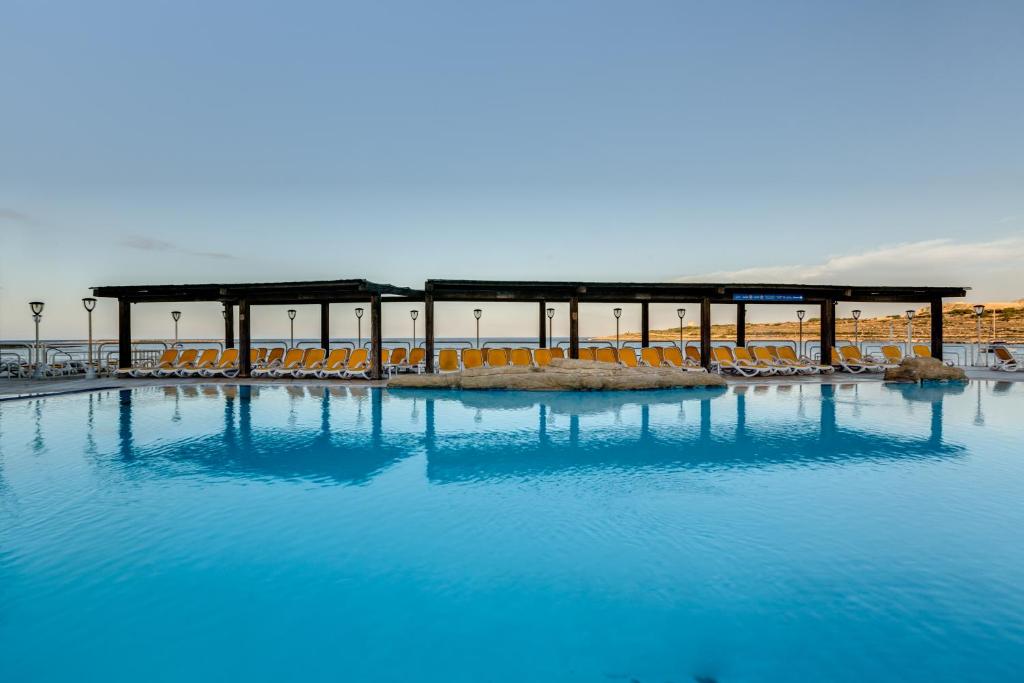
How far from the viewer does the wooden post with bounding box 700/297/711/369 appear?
15633 millimetres

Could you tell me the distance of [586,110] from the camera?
53.7 ft

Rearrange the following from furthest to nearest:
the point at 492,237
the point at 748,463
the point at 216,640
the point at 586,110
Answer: the point at 492,237 < the point at 586,110 < the point at 748,463 < the point at 216,640

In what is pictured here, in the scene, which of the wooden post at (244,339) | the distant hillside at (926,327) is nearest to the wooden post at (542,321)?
the wooden post at (244,339)

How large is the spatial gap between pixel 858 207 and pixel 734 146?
17.8ft

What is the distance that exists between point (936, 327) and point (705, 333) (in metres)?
8.18

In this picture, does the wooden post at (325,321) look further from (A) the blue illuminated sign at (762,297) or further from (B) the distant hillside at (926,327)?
(B) the distant hillside at (926,327)

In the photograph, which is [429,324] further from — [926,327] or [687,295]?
[926,327]

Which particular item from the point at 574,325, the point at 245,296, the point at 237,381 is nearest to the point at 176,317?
the point at 245,296

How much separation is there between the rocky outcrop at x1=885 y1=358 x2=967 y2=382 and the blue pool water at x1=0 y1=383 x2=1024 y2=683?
7.68 metres

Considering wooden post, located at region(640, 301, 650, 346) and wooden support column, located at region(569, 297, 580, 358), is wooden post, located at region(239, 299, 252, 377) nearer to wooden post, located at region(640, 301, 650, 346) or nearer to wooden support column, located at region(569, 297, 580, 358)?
wooden support column, located at region(569, 297, 580, 358)

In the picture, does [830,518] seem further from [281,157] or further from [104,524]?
[281,157]

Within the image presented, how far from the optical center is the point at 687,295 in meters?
16.0

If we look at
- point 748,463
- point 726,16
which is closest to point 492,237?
point 726,16

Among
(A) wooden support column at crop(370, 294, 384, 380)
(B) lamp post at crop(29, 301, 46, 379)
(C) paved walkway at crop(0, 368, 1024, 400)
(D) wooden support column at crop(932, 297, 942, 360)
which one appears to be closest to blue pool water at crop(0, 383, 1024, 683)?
(C) paved walkway at crop(0, 368, 1024, 400)
